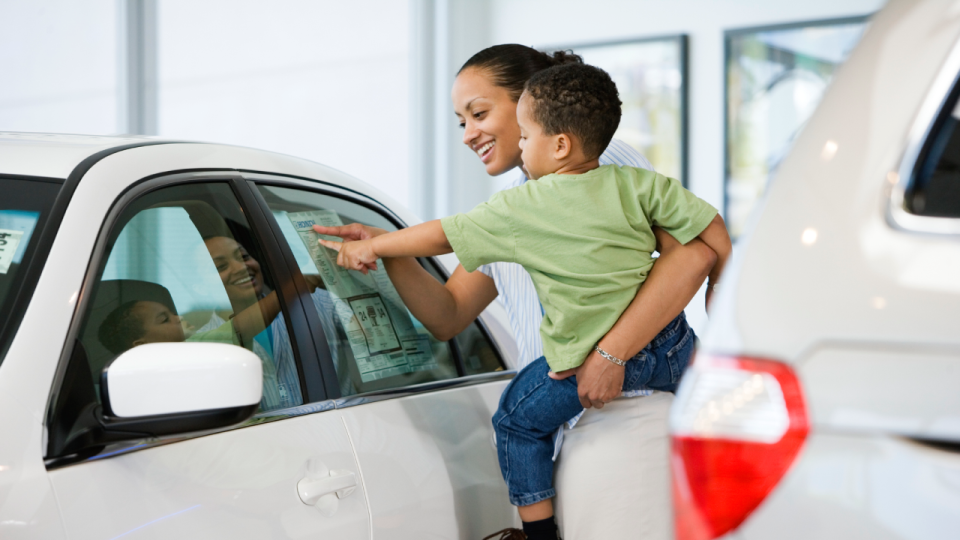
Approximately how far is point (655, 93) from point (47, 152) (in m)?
4.64

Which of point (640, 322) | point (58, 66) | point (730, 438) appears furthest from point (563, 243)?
point (58, 66)

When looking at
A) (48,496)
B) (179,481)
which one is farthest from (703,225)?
(48,496)

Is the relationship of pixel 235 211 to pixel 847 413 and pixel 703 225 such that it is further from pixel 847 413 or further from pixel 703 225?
pixel 847 413

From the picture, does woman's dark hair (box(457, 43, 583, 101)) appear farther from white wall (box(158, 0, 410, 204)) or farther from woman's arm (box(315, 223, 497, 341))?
white wall (box(158, 0, 410, 204))

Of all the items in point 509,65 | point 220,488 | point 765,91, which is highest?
point 765,91

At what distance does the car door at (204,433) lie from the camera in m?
0.99

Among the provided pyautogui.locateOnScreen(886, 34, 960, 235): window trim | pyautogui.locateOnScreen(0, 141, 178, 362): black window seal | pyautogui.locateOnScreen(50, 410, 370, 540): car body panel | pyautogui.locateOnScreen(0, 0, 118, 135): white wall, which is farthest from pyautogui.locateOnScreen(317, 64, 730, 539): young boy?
pyautogui.locateOnScreen(0, 0, 118, 135): white wall

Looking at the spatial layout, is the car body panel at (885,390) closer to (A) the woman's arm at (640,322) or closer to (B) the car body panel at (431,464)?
(A) the woman's arm at (640,322)

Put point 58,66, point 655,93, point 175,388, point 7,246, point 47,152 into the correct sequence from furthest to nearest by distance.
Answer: point 655,93 → point 58,66 → point 47,152 → point 7,246 → point 175,388

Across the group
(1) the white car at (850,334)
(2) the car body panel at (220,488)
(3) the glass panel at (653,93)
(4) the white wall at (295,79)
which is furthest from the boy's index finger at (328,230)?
(3) the glass panel at (653,93)

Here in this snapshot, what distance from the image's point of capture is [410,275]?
1.59 metres

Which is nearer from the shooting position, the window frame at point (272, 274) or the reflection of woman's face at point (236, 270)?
the window frame at point (272, 274)

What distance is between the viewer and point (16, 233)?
1099 millimetres

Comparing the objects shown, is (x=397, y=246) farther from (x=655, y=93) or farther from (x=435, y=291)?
(x=655, y=93)
